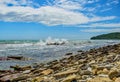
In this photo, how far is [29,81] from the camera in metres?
9.09

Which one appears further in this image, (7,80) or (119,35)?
(119,35)

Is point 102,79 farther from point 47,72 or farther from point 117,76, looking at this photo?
point 47,72

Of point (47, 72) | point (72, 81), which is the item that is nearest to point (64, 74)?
point (72, 81)

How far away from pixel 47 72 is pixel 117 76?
139 inches

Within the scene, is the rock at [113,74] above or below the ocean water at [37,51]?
above

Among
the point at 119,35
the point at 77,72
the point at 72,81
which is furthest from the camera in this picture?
the point at 119,35

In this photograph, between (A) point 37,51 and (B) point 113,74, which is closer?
(B) point 113,74

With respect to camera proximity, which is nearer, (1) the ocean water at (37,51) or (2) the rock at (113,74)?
(2) the rock at (113,74)

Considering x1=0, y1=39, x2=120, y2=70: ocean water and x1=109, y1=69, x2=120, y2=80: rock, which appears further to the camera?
x1=0, y1=39, x2=120, y2=70: ocean water

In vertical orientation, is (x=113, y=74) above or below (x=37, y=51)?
above

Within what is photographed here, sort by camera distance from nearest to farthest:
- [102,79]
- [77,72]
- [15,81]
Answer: [102,79] < [77,72] < [15,81]

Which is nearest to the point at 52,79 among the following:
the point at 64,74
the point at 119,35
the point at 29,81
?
the point at 64,74

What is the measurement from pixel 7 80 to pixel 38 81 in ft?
6.26

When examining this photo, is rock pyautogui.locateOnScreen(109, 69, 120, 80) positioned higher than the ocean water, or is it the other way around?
rock pyautogui.locateOnScreen(109, 69, 120, 80)
